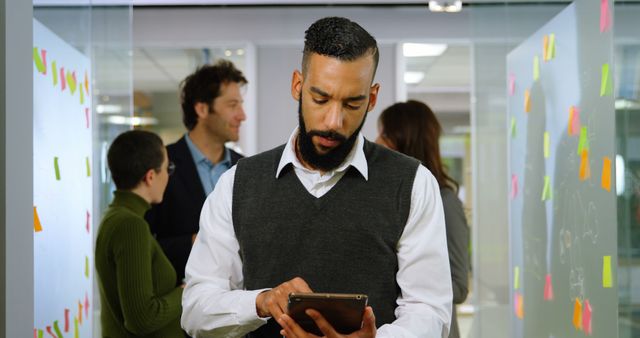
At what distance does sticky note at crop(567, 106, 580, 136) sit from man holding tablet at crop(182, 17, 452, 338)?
105cm

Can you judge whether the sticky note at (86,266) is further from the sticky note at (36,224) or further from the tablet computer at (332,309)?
the tablet computer at (332,309)

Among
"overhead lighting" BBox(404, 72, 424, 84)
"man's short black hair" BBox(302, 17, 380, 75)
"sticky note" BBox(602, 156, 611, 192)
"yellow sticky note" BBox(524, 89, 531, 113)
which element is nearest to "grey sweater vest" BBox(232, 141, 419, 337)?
"man's short black hair" BBox(302, 17, 380, 75)

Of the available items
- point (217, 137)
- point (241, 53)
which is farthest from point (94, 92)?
point (241, 53)

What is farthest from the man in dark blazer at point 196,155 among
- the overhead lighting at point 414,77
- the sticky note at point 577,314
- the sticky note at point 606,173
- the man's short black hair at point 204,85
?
the overhead lighting at point 414,77

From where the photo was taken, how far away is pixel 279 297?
149cm

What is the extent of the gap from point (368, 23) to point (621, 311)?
472cm

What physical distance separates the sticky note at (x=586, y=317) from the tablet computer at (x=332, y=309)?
1.21 m

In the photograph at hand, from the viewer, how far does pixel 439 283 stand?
1.62m

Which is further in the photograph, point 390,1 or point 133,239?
point 390,1

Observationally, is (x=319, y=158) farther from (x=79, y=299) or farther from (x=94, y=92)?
(x=94, y=92)

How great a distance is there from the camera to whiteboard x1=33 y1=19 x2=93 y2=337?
235 centimetres

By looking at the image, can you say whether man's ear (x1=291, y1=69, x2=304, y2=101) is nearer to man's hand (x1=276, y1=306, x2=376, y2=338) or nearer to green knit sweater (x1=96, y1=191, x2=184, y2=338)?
man's hand (x1=276, y1=306, x2=376, y2=338)

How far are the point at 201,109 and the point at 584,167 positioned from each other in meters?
1.75

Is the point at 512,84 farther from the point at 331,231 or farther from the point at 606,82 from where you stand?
the point at 331,231
